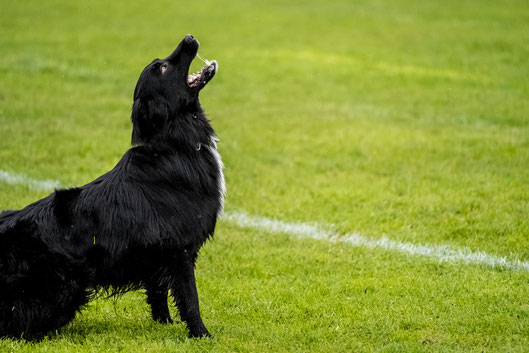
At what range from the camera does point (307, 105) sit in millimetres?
12602

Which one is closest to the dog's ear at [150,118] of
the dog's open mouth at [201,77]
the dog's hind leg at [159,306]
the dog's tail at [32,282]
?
the dog's open mouth at [201,77]

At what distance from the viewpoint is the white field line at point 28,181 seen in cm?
824

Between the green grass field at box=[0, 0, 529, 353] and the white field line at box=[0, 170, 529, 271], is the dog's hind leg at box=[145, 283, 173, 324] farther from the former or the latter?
the white field line at box=[0, 170, 529, 271]

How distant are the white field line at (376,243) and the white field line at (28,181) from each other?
2.35 m

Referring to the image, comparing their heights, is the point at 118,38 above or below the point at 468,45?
above

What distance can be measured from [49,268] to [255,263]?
2.34 meters

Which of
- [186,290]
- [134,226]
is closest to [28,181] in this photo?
[134,226]

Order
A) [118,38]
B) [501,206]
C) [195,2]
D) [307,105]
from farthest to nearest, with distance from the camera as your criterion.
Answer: [195,2] → [118,38] → [307,105] → [501,206]

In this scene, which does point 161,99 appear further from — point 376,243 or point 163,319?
point 376,243

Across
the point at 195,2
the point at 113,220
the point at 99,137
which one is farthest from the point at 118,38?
the point at 113,220

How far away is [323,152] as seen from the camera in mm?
9820

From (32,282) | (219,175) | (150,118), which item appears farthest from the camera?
(219,175)

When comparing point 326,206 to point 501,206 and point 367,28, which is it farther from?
point 367,28

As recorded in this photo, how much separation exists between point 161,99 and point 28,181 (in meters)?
4.45
